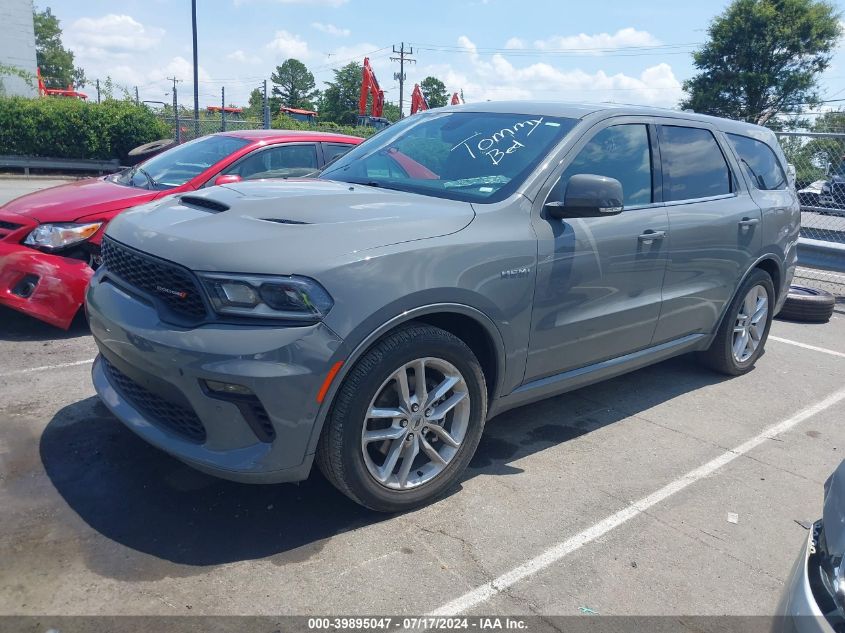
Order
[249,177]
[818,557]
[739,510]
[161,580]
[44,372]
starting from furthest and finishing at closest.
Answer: [249,177]
[44,372]
[739,510]
[161,580]
[818,557]

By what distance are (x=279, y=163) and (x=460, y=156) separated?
2.98 meters

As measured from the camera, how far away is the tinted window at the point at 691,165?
4.44 meters

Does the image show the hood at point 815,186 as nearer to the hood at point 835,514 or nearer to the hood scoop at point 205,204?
the hood at point 835,514

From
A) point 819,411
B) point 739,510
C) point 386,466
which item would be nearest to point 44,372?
point 386,466

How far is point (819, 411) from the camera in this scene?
16.3 ft

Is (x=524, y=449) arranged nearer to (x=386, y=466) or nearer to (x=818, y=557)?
(x=386, y=466)

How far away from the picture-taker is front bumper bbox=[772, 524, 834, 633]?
1768 mm

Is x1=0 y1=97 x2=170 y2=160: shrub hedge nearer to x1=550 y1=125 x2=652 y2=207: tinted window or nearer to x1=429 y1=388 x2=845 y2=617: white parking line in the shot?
x1=550 y1=125 x2=652 y2=207: tinted window

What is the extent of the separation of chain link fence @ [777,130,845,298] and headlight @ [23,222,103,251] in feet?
26.6

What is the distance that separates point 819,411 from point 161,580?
4.44m

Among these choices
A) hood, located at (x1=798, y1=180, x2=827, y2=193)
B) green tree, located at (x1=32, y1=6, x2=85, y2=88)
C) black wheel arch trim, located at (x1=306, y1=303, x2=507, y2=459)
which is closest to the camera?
black wheel arch trim, located at (x1=306, y1=303, x2=507, y2=459)

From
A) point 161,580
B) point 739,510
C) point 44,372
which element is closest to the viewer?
point 161,580

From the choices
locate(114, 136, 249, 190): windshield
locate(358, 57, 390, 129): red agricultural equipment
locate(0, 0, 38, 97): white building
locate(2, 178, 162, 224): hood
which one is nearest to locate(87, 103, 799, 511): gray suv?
locate(2, 178, 162, 224): hood

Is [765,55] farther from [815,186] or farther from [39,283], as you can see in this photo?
[39,283]
